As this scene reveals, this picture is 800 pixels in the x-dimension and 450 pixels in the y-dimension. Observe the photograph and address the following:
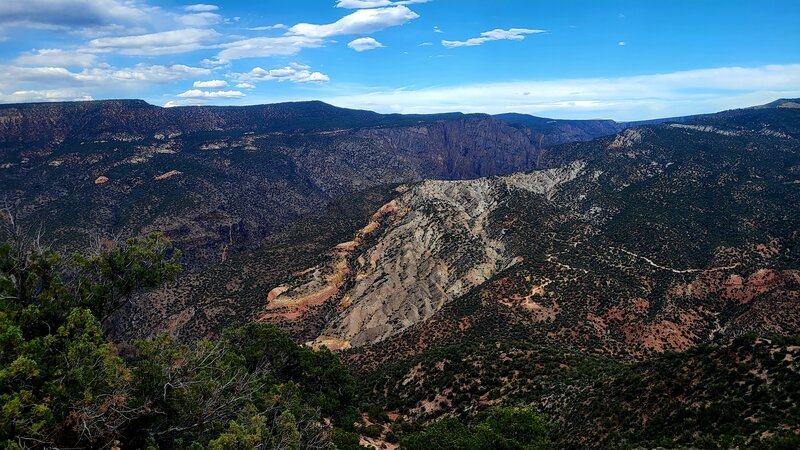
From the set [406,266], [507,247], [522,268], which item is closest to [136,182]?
[406,266]

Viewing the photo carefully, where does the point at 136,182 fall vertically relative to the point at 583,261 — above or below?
above

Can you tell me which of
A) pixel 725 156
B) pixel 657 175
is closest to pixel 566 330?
pixel 657 175

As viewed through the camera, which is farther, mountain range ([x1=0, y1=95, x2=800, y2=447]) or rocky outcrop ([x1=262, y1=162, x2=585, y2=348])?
rocky outcrop ([x1=262, y1=162, x2=585, y2=348])

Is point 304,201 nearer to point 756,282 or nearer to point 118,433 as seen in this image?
point 756,282

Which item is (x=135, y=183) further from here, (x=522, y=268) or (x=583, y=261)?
(x=583, y=261)

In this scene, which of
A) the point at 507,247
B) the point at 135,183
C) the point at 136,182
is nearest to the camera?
the point at 507,247

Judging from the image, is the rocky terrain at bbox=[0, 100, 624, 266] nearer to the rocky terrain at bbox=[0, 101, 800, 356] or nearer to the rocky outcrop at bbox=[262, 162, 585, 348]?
the rocky terrain at bbox=[0, 101, 800, 356]

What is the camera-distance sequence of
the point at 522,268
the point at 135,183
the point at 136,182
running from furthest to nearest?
the point at 136,182 → the point at 135,183 → the point at 522,268

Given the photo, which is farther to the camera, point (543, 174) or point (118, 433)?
point (543, 174)

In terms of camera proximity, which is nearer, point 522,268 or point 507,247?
point 522,268

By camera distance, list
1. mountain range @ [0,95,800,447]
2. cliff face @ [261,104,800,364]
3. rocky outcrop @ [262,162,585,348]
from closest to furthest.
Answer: mountain range @ [0,95,800,447] → cliff face @ [261,104,800,364] → rocky outcrop @ [262,162,585,348]

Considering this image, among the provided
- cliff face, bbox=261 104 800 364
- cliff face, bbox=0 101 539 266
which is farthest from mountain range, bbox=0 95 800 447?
cliff face, bbox=0 101 539 266
